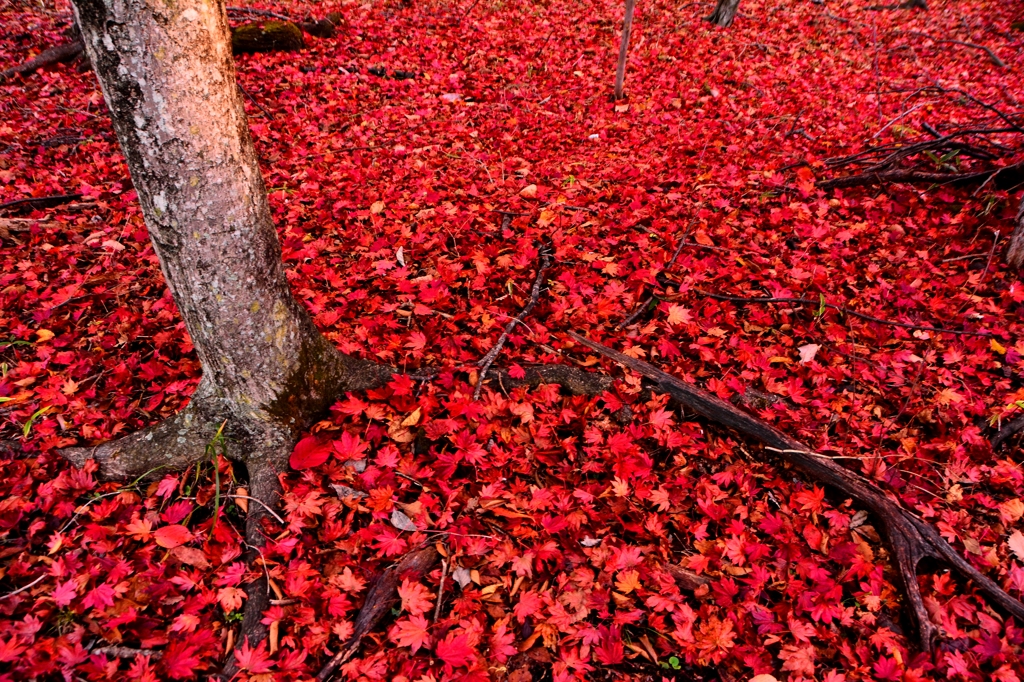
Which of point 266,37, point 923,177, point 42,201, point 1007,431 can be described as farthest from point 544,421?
point 266,37

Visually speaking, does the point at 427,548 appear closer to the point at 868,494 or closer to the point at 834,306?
the point at 868,494

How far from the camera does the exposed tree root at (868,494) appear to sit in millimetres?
2377

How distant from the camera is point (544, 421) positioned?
304 cm

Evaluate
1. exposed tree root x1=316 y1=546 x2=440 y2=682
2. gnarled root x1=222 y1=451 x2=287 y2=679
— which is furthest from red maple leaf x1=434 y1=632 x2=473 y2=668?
gnarled root x1=222 y1=451 x2=287 y2=679

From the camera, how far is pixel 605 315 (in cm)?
366

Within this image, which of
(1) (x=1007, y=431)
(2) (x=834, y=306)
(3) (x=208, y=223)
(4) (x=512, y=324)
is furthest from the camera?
(2) (x=834, y=306)

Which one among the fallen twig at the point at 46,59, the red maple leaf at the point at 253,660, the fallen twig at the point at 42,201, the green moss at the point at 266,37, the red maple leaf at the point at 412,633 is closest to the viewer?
the red maple leaf at the point at 253,660

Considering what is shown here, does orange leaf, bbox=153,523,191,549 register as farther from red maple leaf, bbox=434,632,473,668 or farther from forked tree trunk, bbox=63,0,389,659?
red maple leaf, bbox=434,632,473,668

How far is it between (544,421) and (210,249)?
6.33 feet

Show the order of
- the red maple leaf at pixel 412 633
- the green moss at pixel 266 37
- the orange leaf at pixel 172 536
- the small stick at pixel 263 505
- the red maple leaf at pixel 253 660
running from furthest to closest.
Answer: the green moss at pixel 266 37, the small stick at pixel 263 505, the orange leaf at pixel 172 536, the red maple leaf at pixel 412 633, the red maple leaf at pixel 253 660

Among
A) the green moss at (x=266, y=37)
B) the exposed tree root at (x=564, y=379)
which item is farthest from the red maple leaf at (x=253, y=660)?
the green moss at (x=266, y=37)

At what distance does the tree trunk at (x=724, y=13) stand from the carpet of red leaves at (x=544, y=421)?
588 cm

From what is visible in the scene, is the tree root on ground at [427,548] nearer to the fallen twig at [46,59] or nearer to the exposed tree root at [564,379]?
the exposed tree root at [564,379]

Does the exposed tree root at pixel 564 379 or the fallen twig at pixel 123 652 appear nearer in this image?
the fallen twig at pixel 123 652
